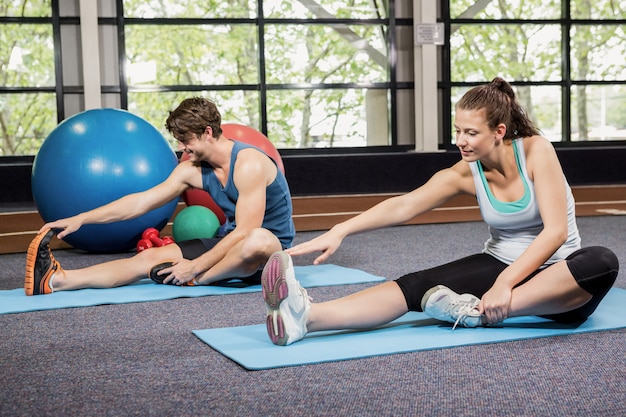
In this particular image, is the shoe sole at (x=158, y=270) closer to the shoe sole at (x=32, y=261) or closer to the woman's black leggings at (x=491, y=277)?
the shoe sole at (x=32, y=261)

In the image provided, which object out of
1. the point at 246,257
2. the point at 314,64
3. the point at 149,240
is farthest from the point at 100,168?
the point at 314,64

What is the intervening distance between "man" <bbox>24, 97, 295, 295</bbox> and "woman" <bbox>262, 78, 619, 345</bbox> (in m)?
0.92

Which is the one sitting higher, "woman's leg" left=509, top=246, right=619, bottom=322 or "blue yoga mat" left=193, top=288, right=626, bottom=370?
"woman's leg" left=509, top=246, right=619, bottom=322

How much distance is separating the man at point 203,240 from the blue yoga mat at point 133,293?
52 mm

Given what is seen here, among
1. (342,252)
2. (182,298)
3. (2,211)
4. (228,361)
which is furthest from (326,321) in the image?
(2,211)

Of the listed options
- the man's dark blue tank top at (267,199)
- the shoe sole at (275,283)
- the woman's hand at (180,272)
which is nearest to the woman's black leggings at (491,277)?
the shoe sole at (275,283)

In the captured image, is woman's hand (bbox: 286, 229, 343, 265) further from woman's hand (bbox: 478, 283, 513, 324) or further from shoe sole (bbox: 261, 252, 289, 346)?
woman's hand (bbox: 478, 283, 513, 324)

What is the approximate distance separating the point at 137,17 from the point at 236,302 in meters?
4.85

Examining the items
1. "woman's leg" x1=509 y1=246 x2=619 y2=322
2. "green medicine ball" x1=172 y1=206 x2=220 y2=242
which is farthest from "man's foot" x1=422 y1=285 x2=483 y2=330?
"green medicine ball" x1=172 y1=206 x2=220 y2=242

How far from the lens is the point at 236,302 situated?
3357 mm

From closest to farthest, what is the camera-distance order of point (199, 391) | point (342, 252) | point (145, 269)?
point (199, 391) → point (145, 269) → point (342, 252)

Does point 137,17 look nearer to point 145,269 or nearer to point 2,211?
point 2,211

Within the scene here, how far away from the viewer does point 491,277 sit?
2.67 meters

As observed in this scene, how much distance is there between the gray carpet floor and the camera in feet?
6.27
